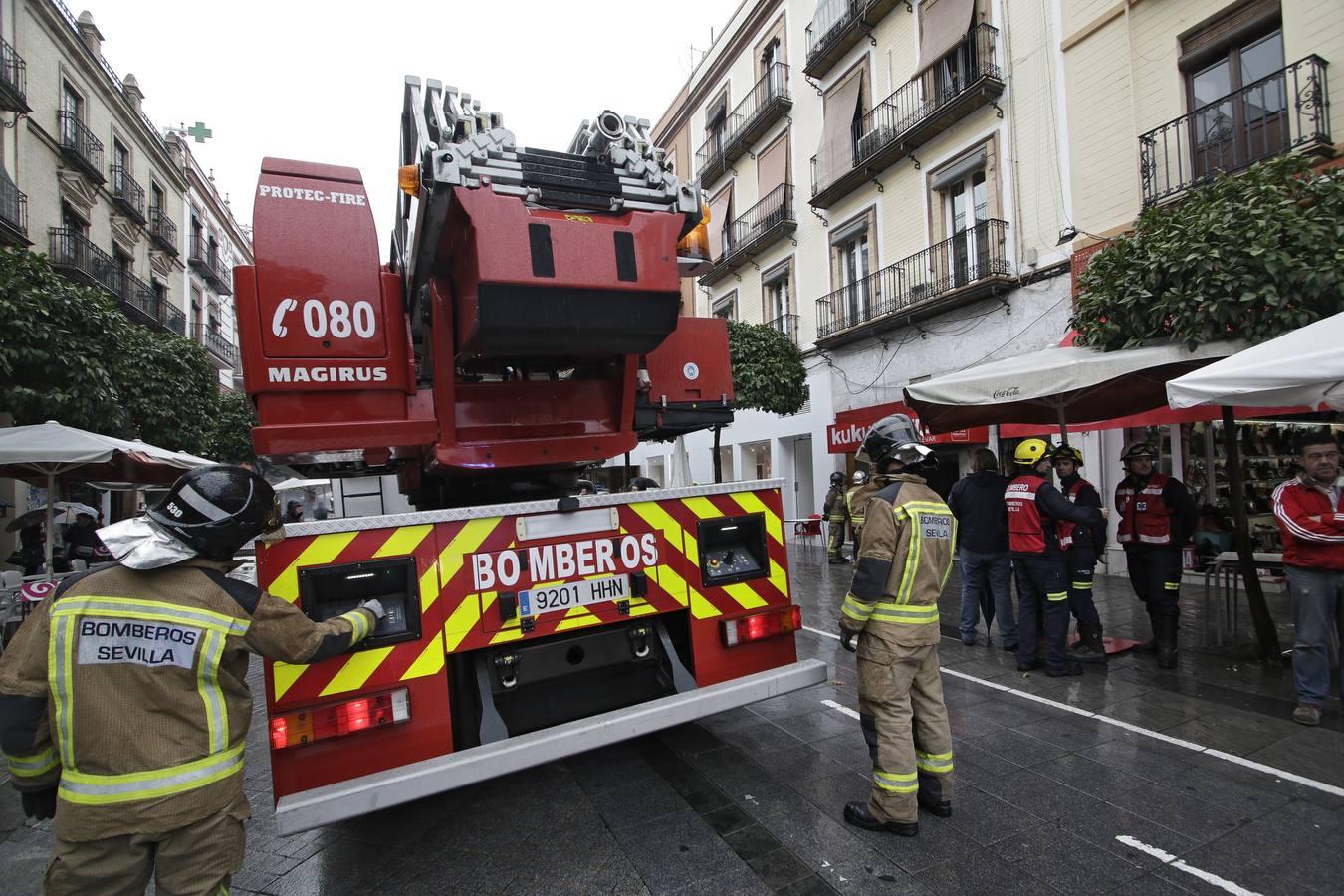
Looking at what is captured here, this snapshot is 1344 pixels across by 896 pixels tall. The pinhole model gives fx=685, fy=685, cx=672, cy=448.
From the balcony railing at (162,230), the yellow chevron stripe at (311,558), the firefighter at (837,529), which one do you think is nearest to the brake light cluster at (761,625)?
the yellow chevron stripe at (311,558)

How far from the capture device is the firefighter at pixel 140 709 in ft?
5.85

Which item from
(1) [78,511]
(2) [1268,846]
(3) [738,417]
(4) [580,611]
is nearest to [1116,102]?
(2) [1268,846]

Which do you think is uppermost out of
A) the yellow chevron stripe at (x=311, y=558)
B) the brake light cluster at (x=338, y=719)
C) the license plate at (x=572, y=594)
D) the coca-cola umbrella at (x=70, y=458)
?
the coca-cola umbrella at (x=70, y=458)

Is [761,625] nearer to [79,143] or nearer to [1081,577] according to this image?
A: [1081,577]

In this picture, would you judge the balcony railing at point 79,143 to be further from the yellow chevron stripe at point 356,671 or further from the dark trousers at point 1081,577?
the dark trousers at point 1081,577

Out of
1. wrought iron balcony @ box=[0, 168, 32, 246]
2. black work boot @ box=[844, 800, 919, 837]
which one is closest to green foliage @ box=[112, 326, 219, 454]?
wrought iron balcony @ box=[0, 168, 32, 246]

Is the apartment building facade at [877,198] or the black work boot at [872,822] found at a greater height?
the apartment building facade at [877,198]

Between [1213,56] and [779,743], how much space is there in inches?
403

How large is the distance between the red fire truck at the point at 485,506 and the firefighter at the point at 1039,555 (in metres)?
2.55

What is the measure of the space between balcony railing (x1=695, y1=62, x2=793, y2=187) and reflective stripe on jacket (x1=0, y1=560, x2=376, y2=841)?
711 inches

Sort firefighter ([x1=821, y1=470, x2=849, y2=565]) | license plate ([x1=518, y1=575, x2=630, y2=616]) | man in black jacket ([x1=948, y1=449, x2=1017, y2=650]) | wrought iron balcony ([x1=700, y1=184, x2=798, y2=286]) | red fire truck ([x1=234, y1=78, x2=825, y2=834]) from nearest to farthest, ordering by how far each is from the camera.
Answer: red fire truck ([x1=234, y1=78, x2=825, y2=834])
license plate ([x1=518, y1=575, x2=630, y2=616])
man in black jacket ([x1=948, y1=449, x2=1017, y2=650])
firefighter ([x1=821, y1=470, x2=849, y2=565])
wrought iron balcony ([x1=700, y1=184, x2=798, y2=286])

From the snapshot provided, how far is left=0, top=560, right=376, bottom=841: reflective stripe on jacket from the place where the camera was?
Answer: 5.85ft

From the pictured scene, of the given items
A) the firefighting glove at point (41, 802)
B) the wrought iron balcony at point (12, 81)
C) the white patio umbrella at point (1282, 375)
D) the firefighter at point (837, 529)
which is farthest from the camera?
the wrought iron balcony at point (12, 81)

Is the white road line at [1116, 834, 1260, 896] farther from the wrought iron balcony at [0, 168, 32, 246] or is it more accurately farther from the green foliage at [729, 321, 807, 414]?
the wrought iron balcony at [0, 168, 32, 246]
